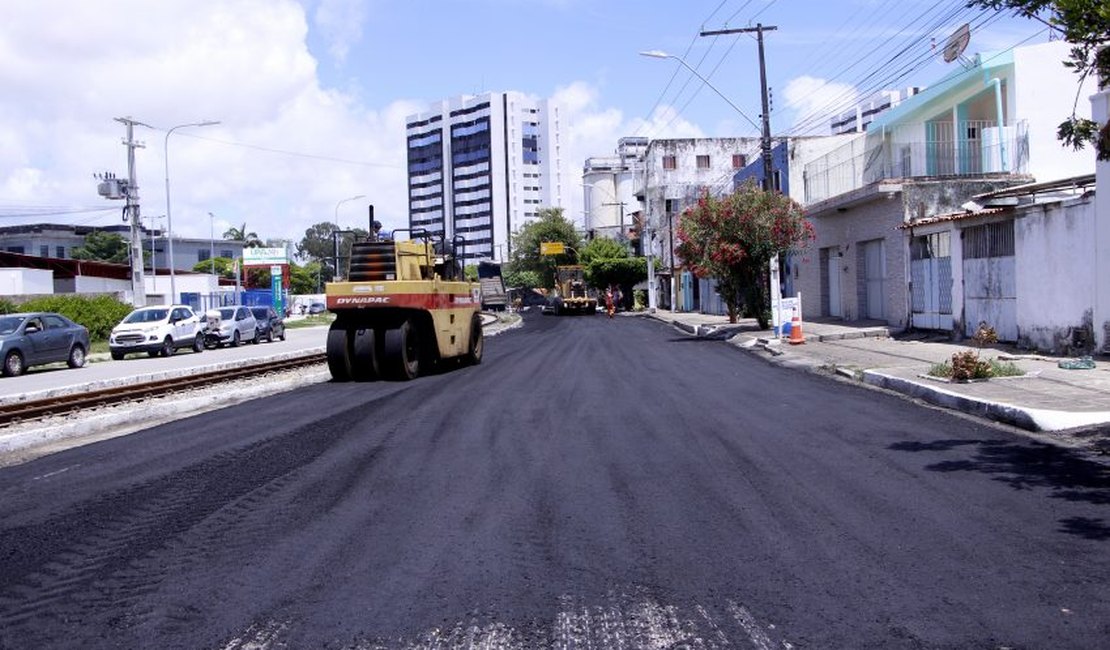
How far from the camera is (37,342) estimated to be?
86.9 ft

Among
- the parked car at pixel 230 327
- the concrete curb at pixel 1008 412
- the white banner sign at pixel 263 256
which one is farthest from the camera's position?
the white banner sign at pixel 263 256

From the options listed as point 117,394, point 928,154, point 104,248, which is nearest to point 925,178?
point 928,154

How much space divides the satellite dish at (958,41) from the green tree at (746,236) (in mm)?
6216

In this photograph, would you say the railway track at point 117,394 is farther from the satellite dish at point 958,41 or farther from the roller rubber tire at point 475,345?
the satellite dish at point 958,41

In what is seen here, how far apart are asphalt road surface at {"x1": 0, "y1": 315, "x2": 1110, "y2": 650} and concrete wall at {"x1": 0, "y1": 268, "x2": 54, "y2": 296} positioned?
46632 millimetres

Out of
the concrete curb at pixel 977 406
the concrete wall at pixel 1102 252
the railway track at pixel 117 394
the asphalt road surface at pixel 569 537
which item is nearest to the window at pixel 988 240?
the concrete wall at pixel 1102 252

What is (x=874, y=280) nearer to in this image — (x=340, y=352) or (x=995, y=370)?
(x=995, y=370)

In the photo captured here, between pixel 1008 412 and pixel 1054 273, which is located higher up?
pixel 1054 273

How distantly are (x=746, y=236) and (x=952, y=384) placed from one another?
1571 cm

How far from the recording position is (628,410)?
44.2 feet

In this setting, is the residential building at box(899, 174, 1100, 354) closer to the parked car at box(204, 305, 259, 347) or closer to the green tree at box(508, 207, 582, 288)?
the parked car at box(204, 305, 259, 347)

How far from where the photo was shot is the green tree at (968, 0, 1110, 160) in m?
7.65

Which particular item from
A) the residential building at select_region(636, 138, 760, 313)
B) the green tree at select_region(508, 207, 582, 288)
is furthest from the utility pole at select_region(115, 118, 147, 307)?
the green tree at select_region(508, 207, 582, 288)

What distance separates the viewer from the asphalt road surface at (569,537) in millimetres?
5137
